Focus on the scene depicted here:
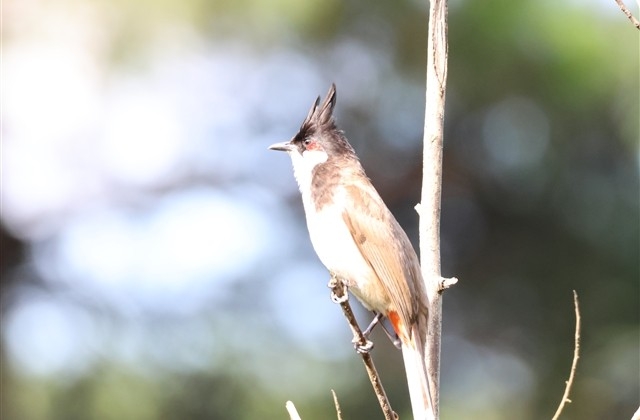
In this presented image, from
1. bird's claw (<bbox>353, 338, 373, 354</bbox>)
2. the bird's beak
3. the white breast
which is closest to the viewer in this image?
bird's claw (<bbox>353, 338, 373, 354</bbox>)

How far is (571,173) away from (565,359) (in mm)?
1078

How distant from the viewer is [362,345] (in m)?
2.54

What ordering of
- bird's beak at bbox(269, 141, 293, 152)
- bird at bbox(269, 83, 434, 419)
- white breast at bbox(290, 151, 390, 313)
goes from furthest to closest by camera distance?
1. bird's beak at bbox(269, 141, 293, 152)
2. white breast at bbox(290, 151, 390, 313)
3. bird at bbox(269, 83, 434, 419)

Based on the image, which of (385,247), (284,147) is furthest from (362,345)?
(284,147)

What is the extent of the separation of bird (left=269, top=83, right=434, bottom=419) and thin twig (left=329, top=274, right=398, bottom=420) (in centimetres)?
24

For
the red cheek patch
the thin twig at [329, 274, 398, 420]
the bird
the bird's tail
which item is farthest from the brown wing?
the thin twig at [329, 274, 398, 420]

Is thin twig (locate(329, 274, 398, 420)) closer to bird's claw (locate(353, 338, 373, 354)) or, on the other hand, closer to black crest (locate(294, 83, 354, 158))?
bird's claw (locate(353, 338, 373, 354))

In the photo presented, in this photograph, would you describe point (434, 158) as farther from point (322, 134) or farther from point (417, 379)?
point (322, 134)

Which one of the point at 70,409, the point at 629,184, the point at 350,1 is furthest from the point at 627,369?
the point at 70,409

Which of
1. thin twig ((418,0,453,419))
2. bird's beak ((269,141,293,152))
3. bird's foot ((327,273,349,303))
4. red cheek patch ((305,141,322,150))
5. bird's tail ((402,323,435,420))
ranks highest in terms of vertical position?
bird's beak ((269,141,293,152))

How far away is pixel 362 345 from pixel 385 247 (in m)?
0.62

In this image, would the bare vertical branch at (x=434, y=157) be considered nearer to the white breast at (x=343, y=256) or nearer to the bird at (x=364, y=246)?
the bird at (x=364, y=246)

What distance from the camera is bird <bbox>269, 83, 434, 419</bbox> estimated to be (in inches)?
116

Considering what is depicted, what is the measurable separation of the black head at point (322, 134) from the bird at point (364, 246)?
0.04 m
